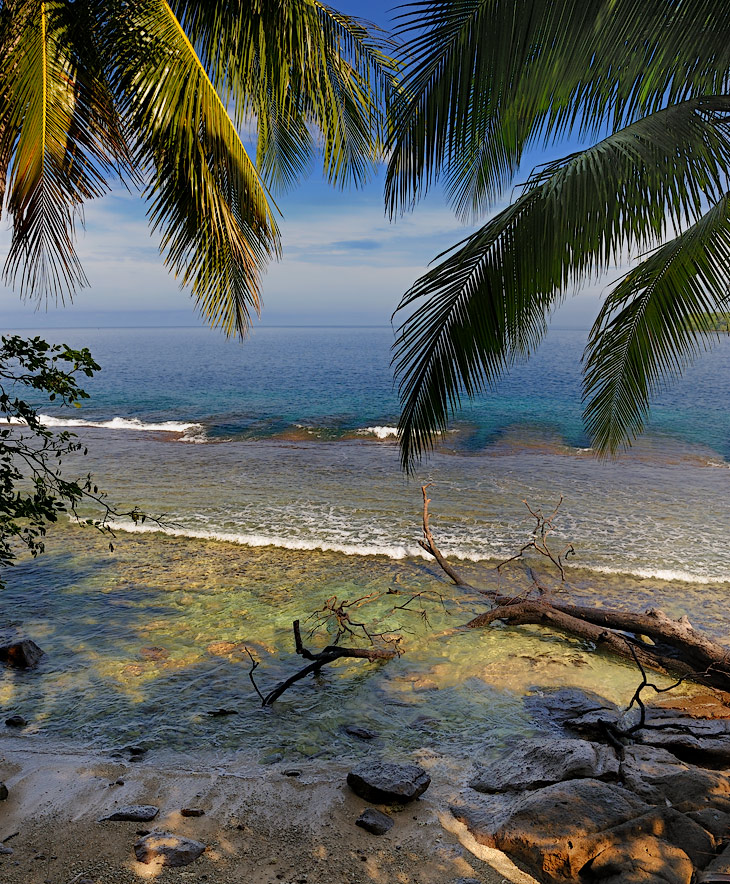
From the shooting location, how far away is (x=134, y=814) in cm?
435

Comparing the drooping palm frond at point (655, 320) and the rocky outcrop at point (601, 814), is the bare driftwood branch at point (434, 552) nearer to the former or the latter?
the drooping palm frond at point (655, 320)

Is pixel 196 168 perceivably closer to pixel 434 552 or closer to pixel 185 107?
pixel 185 107

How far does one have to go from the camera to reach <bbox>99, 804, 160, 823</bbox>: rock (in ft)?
14.2

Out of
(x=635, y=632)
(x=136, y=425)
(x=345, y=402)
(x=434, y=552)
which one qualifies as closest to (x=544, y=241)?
(x=635, y=632)

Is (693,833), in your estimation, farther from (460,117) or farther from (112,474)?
(112,474)

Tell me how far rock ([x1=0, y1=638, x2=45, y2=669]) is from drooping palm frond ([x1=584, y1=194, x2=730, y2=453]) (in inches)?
257

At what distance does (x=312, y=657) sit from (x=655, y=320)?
15.4 ft

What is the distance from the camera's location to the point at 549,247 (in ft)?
12.1

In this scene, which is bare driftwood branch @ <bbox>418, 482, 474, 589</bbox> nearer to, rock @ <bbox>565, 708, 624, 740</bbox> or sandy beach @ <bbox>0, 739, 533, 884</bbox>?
rock @ <bbox>565, 708, 624, 740</bbox>

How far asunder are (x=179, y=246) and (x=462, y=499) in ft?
33.6

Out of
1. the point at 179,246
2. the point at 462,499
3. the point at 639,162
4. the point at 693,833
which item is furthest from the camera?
the point at 462,499

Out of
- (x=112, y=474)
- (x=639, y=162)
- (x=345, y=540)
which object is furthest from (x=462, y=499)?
(x=639, y=162)

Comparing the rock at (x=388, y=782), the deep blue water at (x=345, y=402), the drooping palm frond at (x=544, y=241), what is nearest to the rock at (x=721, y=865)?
the rock at (x=388, y=782)

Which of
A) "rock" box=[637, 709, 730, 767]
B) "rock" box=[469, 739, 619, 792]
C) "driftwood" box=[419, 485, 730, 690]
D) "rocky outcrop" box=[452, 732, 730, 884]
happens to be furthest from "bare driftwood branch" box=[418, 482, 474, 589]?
"rocky outcrop" box=[452, 732, 730, 884]
